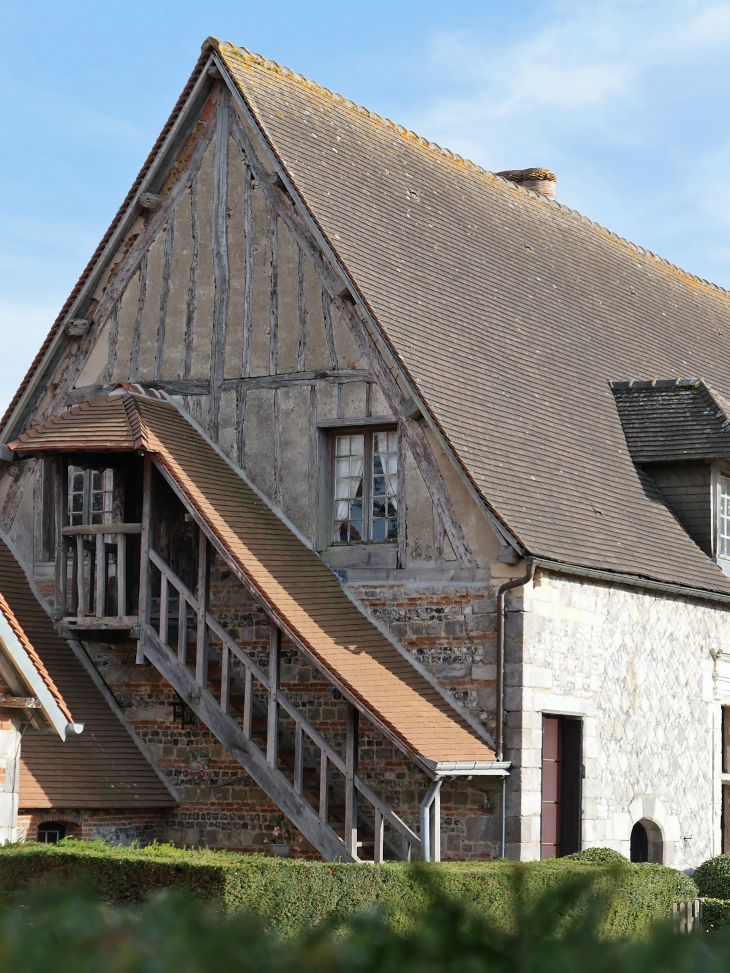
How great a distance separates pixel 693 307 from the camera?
20359 millimetres

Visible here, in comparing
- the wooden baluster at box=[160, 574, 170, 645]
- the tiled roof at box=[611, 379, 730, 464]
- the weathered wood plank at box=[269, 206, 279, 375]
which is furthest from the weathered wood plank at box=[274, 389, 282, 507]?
the tiled roof at box=[611, 379, 730, 464]

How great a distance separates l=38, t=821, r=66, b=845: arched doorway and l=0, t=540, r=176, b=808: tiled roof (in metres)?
0.38

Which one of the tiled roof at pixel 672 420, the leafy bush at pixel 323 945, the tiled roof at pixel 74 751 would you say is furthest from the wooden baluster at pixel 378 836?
the leafy bush at pixel 323 945

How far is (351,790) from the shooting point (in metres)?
11.2

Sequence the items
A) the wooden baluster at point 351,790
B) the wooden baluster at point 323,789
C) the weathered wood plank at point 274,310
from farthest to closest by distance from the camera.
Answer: the weathered wood plank at point 274,310, the wooden baluster at point 323,789, the wooden baluster at point 351,790

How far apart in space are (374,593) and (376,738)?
4.45 ft

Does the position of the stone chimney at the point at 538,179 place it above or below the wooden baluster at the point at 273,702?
above

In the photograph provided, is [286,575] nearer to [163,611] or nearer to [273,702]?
[163,611]

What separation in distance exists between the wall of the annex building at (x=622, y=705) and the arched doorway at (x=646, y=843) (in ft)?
0.24

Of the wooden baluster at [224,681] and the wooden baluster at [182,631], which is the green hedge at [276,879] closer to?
the wooden baluster at [224,681]

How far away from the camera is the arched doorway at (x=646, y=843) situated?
13750 millimetres

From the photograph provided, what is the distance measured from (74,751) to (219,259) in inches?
205

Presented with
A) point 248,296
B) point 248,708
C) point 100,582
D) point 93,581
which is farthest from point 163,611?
point 248,296

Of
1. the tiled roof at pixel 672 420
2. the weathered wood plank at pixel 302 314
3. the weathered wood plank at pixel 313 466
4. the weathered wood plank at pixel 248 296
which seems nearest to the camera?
the weathered wood plank at pixel 313 466
